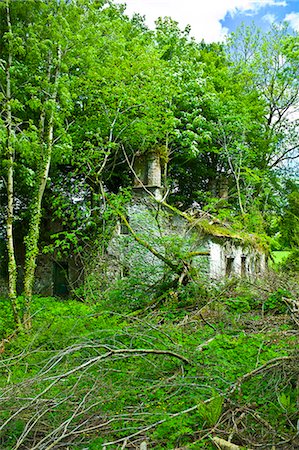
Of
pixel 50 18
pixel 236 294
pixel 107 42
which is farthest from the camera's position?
pixel 107 42

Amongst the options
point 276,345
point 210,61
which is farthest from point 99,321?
point 210,61

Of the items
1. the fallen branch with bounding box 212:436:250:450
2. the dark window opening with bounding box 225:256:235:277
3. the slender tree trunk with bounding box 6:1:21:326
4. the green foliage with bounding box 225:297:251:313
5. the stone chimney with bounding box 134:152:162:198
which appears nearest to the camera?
the fallen branch with bounding box 212:436:250:450

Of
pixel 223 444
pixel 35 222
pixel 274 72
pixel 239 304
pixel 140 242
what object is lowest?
pixel 223 444

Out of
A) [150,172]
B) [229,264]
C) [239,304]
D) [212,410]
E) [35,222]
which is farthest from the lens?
[150,172]

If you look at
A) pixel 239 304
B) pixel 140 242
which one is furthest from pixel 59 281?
pixel 239 304

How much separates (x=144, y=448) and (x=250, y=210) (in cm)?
1705

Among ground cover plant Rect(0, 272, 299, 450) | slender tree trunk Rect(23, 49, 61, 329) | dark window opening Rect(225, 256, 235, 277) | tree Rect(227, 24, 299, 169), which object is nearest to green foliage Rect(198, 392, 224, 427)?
ground cover plant Rect(0, 272, 299, 450)

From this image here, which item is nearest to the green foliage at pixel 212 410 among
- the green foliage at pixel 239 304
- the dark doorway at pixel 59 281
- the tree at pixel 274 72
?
the green foliage at pixel 239 304

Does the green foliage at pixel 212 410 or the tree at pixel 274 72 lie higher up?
the tree at pixel 274 72

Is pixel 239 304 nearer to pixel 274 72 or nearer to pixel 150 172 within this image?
pixel 150 172

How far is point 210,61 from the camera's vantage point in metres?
24.2

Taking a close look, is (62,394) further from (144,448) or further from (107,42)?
(107,42)

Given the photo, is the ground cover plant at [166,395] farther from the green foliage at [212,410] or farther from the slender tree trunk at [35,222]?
the slender tree trunk at [35,222]

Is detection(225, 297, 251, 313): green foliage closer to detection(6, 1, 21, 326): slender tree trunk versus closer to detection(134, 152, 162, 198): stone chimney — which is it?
detection(6, 1, 21, 326): slender tree trunk
